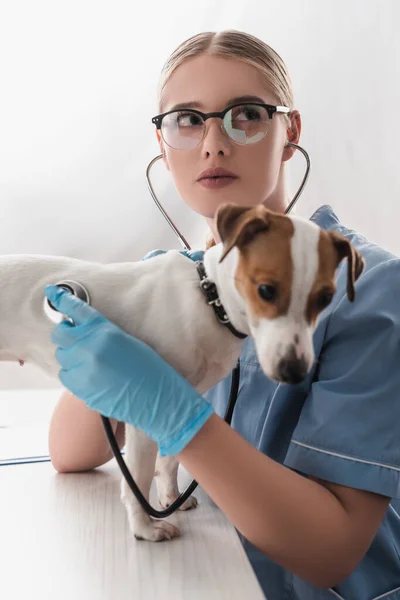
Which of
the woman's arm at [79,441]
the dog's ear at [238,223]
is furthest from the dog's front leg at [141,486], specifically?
the dog's ear at [238,223]

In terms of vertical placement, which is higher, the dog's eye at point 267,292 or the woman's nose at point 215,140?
the woman's nose at point 215,140

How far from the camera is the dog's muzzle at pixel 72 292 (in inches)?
31.0

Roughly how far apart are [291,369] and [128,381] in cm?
24

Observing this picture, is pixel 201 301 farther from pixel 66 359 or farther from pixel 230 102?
pixel 230 102

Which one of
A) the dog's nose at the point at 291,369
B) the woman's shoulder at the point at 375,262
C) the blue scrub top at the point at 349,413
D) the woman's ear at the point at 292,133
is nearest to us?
the dog's nose at the point at 291,369

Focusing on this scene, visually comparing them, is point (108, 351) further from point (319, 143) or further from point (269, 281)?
point (319, 143)

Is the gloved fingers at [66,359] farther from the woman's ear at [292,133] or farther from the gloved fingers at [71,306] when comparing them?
the woman's ear at [292,133]

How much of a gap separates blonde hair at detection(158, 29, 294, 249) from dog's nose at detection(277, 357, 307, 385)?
24.6 inches

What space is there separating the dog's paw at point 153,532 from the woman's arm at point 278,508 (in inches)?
3.2

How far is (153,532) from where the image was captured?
2.49 ft

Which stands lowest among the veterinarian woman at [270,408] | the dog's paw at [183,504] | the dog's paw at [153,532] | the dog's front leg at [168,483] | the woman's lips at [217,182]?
the dog's paw at [183,504]

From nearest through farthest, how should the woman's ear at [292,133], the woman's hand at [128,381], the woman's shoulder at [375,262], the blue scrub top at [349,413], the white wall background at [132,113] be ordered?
the woman's hand at [128,381] < the blue scrub top at [349,413] < the woman's shoulder at [375,262] < the woman's ear at [292,133] < the white wall background at [132,113]

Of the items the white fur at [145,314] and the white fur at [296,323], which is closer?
the white fur at [296,323]

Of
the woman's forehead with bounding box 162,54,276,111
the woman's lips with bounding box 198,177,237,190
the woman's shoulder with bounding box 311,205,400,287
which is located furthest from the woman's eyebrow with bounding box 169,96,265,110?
the woman's shoulder with bounding box 311,205,400,287
